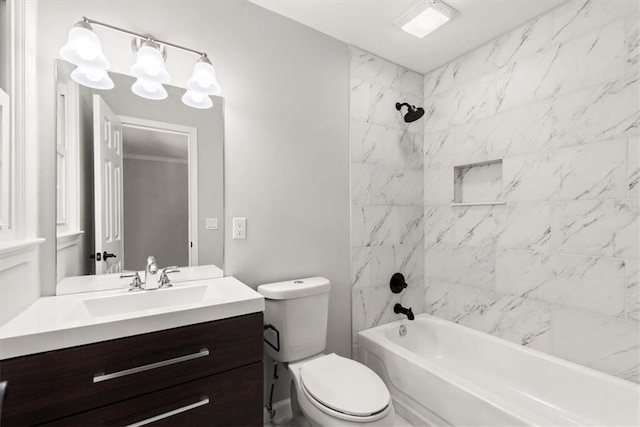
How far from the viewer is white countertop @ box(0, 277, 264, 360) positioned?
2.84 ft

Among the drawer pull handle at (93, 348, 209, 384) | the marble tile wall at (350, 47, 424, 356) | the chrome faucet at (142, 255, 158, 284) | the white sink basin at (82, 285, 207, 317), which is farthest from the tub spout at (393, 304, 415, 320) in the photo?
the chrome faucet at (142, 255, 158, 284)

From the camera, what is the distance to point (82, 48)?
4.10ft

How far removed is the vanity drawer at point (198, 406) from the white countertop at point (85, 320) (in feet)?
0.76

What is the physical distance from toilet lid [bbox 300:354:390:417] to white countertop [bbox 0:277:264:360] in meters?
0.52

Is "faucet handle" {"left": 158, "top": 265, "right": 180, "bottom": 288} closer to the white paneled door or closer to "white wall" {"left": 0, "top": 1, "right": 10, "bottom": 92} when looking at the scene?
the white paneled door

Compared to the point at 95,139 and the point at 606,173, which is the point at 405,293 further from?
the point at 95,139

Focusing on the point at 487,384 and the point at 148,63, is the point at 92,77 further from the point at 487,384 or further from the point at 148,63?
the point at 487,384

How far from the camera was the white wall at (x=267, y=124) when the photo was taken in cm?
137

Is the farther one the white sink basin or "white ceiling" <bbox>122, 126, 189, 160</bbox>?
"white ceiling" <bbox>122, 126, 189, 160</bbox>

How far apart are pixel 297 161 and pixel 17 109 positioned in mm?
1296

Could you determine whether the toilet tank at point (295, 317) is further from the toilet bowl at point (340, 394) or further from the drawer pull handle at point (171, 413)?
the drawer pull handle at point (171, 413)

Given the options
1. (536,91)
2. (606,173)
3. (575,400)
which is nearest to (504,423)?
(575,400)

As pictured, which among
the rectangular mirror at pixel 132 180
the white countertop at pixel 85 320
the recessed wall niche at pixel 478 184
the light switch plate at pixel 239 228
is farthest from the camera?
the recessed wall niche at pixel 478 184

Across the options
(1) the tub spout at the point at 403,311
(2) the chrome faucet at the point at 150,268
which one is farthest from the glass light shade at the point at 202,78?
(1) the tub spout at the point at 403,311
